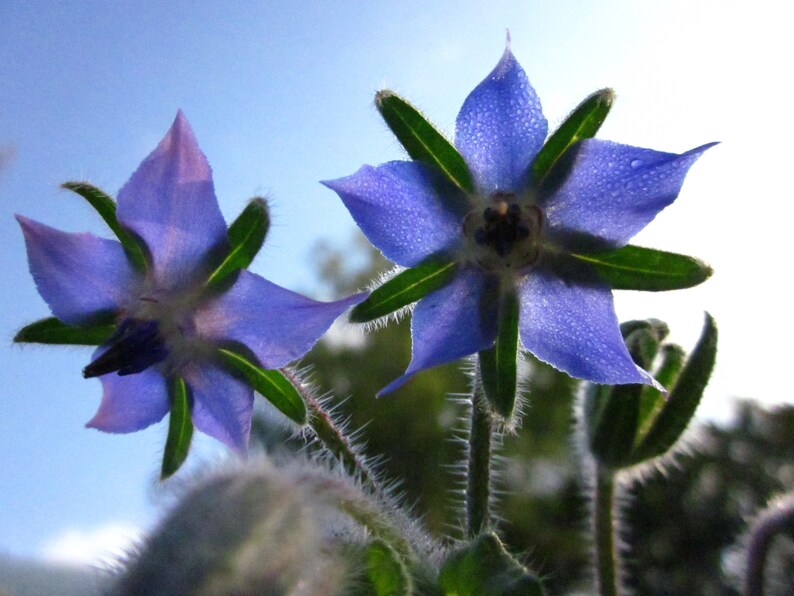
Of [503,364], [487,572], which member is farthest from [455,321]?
[487,572]

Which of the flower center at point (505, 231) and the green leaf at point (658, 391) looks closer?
the flower center at point (505, 231)

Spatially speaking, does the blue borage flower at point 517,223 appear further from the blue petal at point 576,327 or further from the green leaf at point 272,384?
the green leaf at point 272,384

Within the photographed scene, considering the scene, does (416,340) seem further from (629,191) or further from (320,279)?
(320,279)

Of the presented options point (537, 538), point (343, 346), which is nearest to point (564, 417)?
point (537, 538)

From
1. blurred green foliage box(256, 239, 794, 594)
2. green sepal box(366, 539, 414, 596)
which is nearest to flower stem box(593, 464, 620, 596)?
Result: green sepal box(366, 539, 414, 596)

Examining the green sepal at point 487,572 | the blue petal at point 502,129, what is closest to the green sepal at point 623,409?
the blue petal at point 502,129

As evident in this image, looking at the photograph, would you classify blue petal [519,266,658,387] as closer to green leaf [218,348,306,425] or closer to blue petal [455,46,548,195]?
blue petal [455,46,548,195]

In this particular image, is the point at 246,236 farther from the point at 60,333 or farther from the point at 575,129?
the point at 575,129
